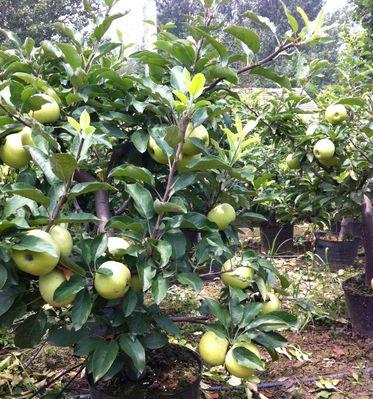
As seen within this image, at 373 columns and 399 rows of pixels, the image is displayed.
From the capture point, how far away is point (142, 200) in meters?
1.14

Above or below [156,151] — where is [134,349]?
below

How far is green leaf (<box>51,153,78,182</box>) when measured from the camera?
915 millimetres

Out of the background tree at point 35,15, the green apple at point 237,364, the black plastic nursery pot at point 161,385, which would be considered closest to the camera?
the green apple at point 237,364

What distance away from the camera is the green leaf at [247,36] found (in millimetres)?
1197

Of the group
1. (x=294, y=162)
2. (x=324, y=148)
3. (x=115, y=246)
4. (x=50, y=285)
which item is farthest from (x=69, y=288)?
(x=294, y=162)

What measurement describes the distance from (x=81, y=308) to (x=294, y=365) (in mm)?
1714

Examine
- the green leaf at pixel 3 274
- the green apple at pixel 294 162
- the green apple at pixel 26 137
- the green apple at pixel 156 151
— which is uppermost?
the green apple at pixel 26 137

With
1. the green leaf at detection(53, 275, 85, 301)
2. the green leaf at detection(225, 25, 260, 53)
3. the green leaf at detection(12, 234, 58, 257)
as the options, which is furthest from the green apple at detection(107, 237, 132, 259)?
the green leaf at detection(225, 25, 260, 53)

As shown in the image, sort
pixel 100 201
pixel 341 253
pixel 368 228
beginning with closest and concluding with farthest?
pixel 100 201 → pixel 368 228 → pixel 341 253

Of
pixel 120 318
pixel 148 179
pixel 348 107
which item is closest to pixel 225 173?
pixel 148 179

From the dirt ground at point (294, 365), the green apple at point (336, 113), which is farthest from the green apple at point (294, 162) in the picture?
the dirt ground at point (294, 365)

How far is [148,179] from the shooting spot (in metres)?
1.13

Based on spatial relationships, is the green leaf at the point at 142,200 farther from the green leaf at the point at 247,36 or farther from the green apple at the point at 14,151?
the green leaf at the point at 247,36

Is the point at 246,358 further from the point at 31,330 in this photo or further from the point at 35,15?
the point at 35,15
